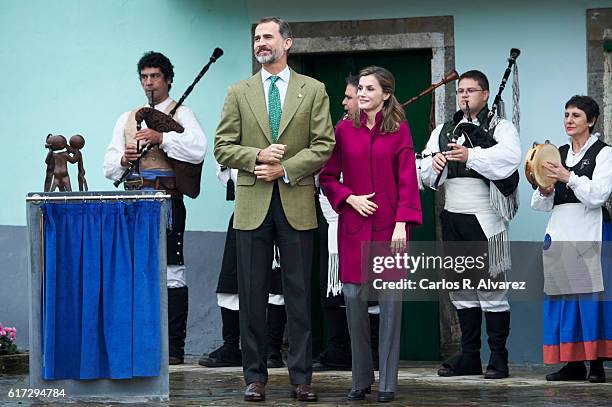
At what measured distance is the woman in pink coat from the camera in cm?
884

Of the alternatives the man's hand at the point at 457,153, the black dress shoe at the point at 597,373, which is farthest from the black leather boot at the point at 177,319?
the black dress shoe at the point at 597,373

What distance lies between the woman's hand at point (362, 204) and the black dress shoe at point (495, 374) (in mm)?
2080

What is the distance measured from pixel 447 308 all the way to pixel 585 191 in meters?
1.95

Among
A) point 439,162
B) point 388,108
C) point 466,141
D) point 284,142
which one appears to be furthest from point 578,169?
point 284,142

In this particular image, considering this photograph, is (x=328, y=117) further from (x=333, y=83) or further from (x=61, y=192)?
(x=333, y=83)

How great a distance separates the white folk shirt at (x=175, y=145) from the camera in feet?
35.7

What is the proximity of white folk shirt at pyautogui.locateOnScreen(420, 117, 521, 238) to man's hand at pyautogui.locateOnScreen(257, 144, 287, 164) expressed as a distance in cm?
194

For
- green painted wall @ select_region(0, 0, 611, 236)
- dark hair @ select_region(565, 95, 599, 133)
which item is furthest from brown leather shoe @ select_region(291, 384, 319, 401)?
green painted wall @ select_region(0, 0, 611, 236)

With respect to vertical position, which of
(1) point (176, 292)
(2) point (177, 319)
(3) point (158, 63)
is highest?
(3) point (158, 63)

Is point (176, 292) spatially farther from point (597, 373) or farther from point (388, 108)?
point (597, 373)

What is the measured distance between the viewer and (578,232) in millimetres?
10312

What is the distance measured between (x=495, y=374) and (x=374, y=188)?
6.91ft

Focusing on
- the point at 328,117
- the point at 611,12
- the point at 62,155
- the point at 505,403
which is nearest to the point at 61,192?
the point at 62,155

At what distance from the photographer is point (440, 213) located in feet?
37.4
